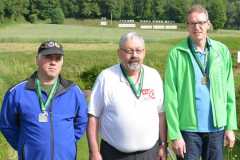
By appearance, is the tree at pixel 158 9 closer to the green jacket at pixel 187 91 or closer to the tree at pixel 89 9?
the tree at pixel 89 9

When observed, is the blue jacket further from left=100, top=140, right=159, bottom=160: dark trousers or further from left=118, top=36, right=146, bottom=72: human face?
left=118, top=36, right=146, bottom=72: human face

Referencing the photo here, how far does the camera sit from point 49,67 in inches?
126

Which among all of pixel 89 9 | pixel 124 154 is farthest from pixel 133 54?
pixel 89 9

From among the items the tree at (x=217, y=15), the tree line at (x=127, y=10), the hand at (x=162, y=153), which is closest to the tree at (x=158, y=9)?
the tree line at (x=127, y=10)

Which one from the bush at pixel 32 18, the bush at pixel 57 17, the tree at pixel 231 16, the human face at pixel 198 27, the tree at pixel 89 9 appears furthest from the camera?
the tree at pixel 231 16

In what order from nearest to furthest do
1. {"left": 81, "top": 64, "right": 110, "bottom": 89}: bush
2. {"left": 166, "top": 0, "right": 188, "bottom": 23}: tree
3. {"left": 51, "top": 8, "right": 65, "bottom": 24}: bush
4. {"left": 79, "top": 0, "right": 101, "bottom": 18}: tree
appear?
{"left": 81, "top": 64, "right": 110, "bottom": 89}: bush, {"left": 51, "top": 8, "right": 65, "bottom": 24}: bush, {"left": 79, "top": 0, "right": 101, "bottom": 18}: tree, {"left": 166, "top": 0, "right": 188, "bottom": 23}: tree

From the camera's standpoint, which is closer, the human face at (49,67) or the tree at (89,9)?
the human face at (49,67)

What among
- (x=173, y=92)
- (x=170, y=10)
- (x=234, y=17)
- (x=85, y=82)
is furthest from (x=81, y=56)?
(x=234, y=17)

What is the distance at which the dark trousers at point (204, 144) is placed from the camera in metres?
3.42

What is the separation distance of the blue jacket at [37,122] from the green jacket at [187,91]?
0.98m

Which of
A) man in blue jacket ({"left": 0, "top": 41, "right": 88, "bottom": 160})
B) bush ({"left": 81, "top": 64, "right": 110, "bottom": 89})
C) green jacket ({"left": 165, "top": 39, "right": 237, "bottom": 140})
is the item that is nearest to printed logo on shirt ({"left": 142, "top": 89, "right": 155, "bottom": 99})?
green jacket ({"left": 165, "top": 39, "right": 237, "bottom": 140})

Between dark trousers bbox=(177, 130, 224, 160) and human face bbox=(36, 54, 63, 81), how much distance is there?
4.70 feet

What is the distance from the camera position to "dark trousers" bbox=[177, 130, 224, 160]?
3418 millimetres

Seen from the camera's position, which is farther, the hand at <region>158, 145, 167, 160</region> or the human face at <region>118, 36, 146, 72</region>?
the hand at <region>158, 145, 167, 160</region>
